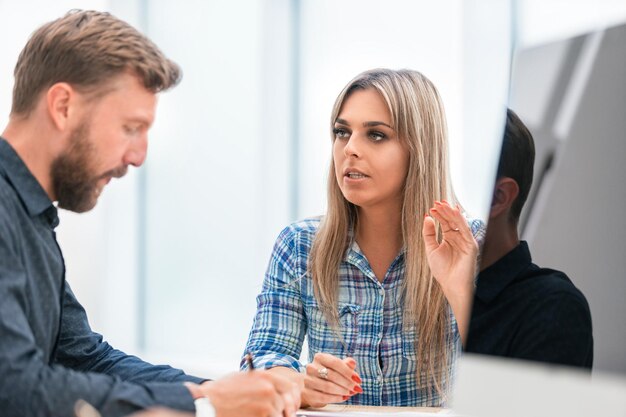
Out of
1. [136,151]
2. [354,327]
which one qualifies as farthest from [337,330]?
[136,151]

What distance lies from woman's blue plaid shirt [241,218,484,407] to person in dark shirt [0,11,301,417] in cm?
54

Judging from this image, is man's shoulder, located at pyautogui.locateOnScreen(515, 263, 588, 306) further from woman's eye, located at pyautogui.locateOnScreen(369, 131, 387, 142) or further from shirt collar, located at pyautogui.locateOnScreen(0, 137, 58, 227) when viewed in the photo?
woman's eye, located at pyautogui.locateOnScreen(369, 131, 387, 142)

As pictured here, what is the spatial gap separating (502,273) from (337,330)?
784 mm

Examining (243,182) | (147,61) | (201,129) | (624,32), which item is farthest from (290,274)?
(201,129)

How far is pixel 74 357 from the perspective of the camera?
1277 mm

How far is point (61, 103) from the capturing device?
40.3 inches

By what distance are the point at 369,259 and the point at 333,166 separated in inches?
9.3

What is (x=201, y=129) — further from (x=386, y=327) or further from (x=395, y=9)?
(x=386, y=327)

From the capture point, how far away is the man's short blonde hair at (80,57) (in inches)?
40.4

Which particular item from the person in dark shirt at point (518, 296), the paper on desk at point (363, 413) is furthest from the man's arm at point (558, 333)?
the paper on desk at point (363, 413)

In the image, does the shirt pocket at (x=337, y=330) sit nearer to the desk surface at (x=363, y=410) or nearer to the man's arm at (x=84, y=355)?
the desk surface at (x=363, y=410)

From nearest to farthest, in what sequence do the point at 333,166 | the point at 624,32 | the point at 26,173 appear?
the point at 624,32 < the point at 26,173 < the point at 333,166

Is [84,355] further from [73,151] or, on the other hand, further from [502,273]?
[502,273]

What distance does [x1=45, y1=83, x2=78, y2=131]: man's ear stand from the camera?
3.34 ft
